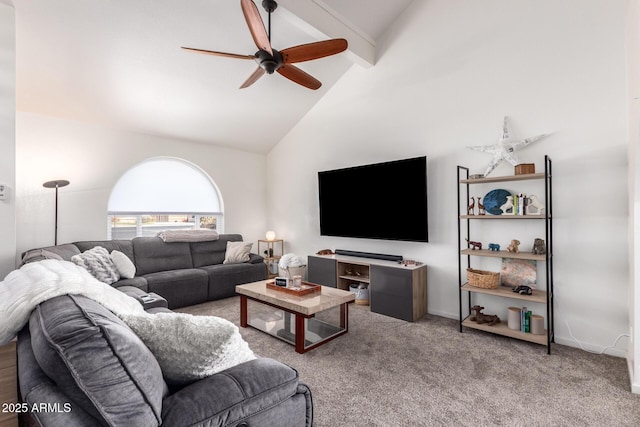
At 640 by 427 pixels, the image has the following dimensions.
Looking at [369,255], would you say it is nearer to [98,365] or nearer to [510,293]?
[510,293]

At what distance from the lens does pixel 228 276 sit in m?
4.29

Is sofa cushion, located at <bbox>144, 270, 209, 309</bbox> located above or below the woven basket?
below

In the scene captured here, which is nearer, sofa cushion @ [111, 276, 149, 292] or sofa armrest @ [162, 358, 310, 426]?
sofa armrest @ [162, 358, 310, 426]

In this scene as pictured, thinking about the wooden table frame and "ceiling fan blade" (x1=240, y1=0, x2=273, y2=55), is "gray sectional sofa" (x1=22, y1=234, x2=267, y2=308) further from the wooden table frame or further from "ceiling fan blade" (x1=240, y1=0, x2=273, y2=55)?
"ceiling fan blade" (x1=240, y1=0, x2=273, y2=55)

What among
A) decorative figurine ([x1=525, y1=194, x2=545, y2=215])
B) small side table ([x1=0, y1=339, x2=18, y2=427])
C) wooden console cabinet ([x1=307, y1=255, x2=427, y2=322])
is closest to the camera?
small side table ([x1=0, y1=339, x2=18, y2=427])

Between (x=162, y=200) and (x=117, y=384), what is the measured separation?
14.4 feet

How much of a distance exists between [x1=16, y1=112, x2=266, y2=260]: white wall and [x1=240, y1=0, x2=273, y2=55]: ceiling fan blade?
119 inches

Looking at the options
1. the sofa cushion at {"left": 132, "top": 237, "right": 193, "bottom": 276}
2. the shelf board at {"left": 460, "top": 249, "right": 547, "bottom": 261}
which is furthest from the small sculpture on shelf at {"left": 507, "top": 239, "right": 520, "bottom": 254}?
the sofa cushion at {"left": 132, "top": 237, "right": 193, "bottom": 276}

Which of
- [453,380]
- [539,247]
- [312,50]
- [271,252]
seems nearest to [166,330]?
[453,380]

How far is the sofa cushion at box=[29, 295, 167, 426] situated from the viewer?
0.84 meters

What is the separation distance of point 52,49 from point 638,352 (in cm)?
533

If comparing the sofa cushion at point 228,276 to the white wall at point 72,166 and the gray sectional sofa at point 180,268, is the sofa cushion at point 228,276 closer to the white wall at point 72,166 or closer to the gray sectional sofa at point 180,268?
the gray sectional sofa at point 180,268

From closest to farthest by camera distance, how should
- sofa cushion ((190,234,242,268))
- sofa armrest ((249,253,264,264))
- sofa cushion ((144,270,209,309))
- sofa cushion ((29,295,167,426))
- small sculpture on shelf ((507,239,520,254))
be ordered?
sofa cushion ((29,295,167,426)) → small sculpture on shelf ((507,239,520,254)) → sofa cushion ((144,270,209,309)) → sofa cushion ((190,234,242,268)) → sofa armrest ((249,253,264,264))

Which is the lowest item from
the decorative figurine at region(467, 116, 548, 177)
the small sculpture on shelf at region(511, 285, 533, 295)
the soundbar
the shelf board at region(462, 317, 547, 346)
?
the shelf board at region(462, 317, 547, 346)
